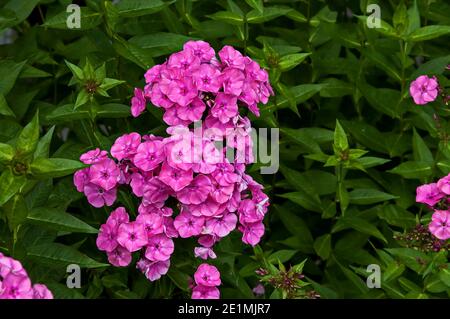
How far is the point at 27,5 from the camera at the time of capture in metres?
3.10

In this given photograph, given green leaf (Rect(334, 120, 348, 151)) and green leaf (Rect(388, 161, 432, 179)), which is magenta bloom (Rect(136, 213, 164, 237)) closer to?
green leaf (Rect(334, 120, 348, 151))

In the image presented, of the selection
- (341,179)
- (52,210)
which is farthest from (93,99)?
(341,179)

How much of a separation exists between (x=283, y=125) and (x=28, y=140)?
1.21m

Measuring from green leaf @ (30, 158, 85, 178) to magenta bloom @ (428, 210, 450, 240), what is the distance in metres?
0.99

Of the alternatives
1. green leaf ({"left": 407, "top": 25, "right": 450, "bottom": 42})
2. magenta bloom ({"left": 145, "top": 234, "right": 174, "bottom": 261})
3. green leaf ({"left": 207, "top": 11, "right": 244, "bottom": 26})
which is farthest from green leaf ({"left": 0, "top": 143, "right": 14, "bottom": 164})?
green leaf ({"left": 407, "top": 25, "right": 450, "bottom": 42})

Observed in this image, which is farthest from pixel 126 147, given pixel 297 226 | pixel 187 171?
pixel 297 226

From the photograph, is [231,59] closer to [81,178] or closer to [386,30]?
[81,178]

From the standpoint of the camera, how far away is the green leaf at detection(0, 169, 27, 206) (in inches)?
94.6

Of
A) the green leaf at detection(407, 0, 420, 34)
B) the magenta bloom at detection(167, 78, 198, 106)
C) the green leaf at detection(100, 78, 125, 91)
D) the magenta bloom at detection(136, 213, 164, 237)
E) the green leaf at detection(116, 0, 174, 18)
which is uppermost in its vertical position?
the green leaf at detection(116, 0, 174, 18)

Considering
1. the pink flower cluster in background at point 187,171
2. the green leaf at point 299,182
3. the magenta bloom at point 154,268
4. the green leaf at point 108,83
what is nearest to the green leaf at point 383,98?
the green leaf at point 299,182

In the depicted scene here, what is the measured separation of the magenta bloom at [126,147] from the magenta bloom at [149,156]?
36 millimetres

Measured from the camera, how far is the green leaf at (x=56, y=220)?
2514 millimetres

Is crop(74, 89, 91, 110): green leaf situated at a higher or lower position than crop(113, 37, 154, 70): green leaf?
lower
